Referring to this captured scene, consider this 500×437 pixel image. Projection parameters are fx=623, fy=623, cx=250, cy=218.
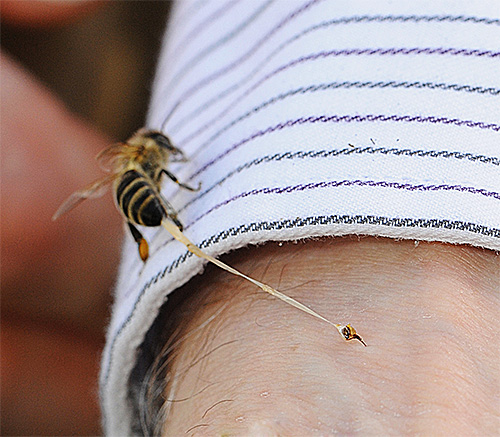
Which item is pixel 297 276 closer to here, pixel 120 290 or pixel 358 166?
pixel 358 166

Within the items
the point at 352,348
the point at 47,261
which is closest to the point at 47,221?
the point at 47,261

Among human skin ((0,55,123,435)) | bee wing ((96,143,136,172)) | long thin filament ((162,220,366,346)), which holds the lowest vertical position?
human skin ((0,55,123,435))

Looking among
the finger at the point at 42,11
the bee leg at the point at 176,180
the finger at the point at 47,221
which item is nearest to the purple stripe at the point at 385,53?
the bee leg at the point at 176,180

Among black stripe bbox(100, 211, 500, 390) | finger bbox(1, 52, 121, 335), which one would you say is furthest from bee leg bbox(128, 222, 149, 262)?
finger bbox(1, 52, 121, 335)

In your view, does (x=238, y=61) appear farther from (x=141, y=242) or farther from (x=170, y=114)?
(x=141, y=242)

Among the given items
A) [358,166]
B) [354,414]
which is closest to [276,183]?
[358,166]

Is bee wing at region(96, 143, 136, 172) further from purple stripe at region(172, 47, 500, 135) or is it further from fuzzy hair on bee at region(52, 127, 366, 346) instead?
purple stripe at region(172, 47, 500, 135)

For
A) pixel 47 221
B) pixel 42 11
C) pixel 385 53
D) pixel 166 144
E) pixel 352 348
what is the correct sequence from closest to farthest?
pixel 352 348, pixel 385 53, pixel 166 144, pixel 47 221, pixel 42 11
